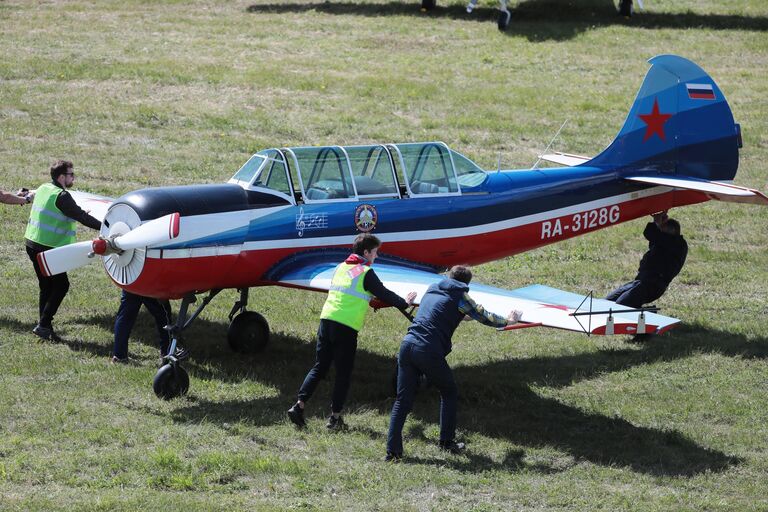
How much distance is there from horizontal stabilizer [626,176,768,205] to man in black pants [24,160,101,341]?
6.97 meters

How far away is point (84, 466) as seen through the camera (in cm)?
834

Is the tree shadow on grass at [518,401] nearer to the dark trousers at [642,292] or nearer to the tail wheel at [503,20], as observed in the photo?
the dark trousers at [642,292]

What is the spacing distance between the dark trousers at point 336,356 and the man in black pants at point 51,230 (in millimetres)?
3386

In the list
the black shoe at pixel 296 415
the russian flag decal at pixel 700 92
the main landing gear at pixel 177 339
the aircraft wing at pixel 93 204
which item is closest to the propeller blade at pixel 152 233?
the main landing gear at pixel 177 339

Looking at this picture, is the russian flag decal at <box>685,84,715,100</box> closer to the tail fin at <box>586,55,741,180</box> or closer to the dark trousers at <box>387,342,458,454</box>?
the tail fin at <box>586,55,741,180</box>

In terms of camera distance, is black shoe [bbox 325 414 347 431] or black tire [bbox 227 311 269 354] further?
black tire [bbox 227 311 269 354]

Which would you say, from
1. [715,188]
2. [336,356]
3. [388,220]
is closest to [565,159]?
[715,188]

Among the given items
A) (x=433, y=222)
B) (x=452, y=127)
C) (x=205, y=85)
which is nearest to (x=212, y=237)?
(x=433, y=222)

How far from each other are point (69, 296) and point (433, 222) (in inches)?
200

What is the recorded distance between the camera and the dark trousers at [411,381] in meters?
8.74

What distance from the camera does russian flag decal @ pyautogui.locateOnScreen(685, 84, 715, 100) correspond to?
→ 13.8m

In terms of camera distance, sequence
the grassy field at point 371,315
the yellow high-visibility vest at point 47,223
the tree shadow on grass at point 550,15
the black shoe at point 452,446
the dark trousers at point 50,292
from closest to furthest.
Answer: the grassy field at point 371,315, the black shoe at point 452,446, the yellow high-visibility vest at point 47,223, the dark trousers at point 50,292, the tree shadow on grass at point 550,15

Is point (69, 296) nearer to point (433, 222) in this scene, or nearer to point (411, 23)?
point (433, 222)

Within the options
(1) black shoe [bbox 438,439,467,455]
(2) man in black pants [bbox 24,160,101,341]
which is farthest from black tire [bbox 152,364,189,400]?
(1) black shoe [bbox 438,439,467,455]
